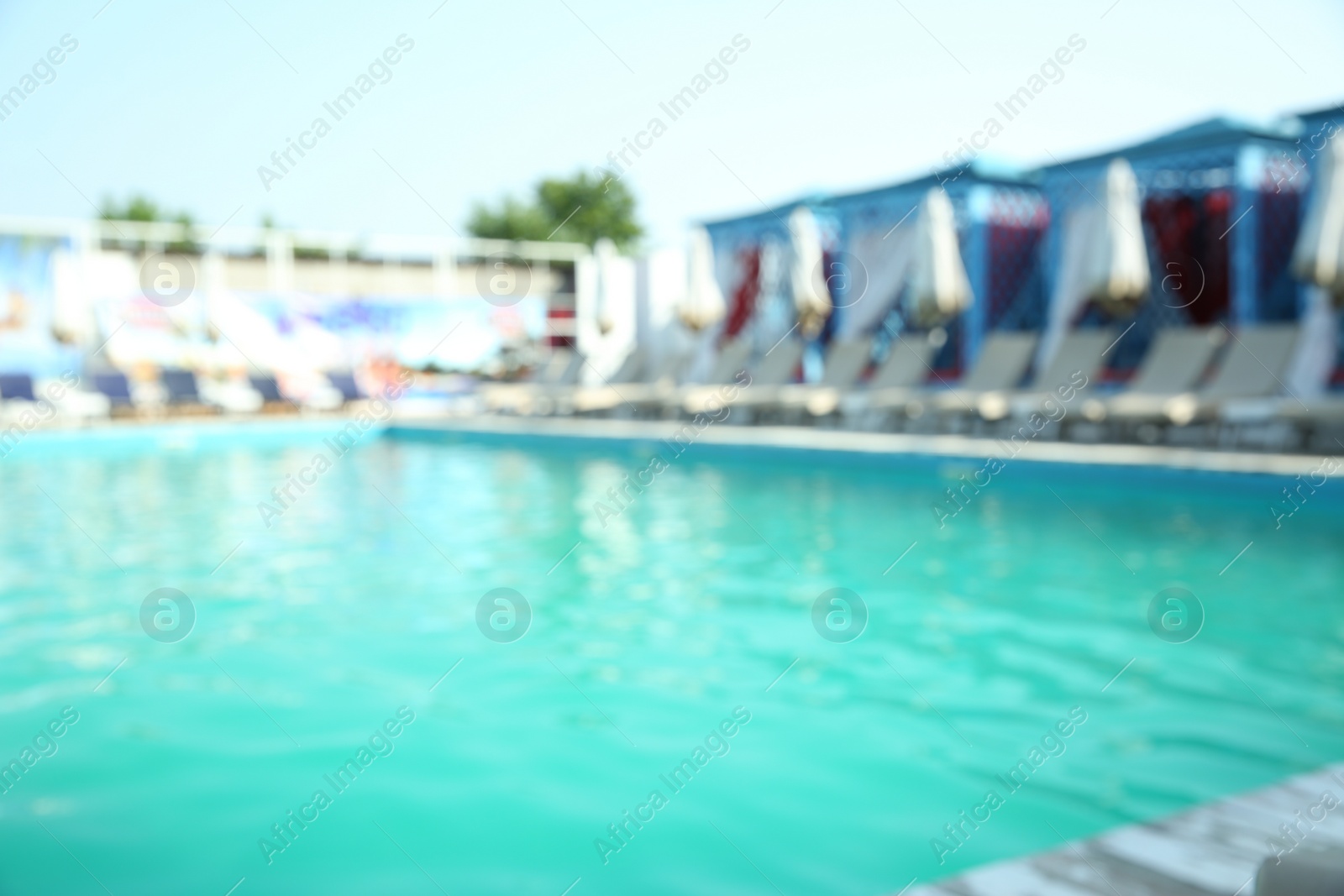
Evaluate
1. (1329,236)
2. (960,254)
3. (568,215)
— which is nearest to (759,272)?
(960,254)

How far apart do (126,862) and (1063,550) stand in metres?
4.80

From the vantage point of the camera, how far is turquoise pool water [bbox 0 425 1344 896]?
2.77 meters

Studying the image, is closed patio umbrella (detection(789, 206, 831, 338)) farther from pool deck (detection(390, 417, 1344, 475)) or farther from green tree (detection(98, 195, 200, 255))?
green tree (detection(98, 195, 200, 255))

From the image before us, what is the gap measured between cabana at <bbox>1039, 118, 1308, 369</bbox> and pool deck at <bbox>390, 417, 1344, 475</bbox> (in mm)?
2666

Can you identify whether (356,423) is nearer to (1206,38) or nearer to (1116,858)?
(1206,38)

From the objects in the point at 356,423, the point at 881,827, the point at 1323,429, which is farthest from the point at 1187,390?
the point at 356,423

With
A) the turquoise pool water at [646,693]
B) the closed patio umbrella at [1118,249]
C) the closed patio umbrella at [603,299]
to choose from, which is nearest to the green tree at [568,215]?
the closed patio umbrella at [603,299]

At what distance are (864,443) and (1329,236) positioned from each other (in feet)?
12.7

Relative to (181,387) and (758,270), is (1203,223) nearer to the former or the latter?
(758,270)

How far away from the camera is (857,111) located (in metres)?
6.95

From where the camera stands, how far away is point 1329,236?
7875mm

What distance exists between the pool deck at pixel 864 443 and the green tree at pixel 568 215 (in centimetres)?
2423

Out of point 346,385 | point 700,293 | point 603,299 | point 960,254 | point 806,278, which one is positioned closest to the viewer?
point 806,278

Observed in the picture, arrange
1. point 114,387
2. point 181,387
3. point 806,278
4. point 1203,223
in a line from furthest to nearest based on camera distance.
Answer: point 181,387
point 114,387
point 806,278
point 1203,223
